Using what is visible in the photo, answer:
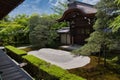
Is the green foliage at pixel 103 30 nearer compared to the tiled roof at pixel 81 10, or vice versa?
the green foliage at pixel 103 30

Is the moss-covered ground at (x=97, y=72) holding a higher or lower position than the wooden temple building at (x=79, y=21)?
lower

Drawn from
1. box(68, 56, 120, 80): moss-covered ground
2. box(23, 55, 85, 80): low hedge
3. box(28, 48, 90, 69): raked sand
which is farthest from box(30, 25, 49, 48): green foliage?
box(23, 55, 85, 80): low hedge

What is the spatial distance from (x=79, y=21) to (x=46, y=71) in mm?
16552

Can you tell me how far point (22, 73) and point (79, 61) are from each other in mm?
6501

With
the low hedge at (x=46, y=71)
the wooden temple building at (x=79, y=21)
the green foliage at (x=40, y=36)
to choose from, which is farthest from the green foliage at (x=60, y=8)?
the low hedge at (x=46, y=71)

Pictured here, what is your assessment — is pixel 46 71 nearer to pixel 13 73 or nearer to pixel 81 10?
pixel 13 73

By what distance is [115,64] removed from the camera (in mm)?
15047

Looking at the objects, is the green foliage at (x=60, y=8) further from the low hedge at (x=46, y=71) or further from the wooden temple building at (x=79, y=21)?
the low hedge at (x=46, y=71)

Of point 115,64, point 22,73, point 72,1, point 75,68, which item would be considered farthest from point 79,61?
point 72,1

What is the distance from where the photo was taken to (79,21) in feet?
82.8

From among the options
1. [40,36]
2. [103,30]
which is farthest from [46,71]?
[40,36]

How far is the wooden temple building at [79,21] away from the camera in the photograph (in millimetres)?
23328

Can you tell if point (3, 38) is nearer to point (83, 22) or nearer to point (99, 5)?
point (83, 22)

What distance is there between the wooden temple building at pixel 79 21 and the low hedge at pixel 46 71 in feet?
40.6
